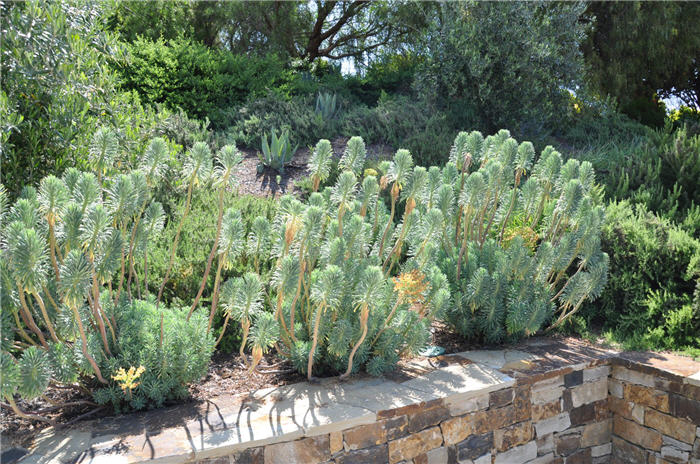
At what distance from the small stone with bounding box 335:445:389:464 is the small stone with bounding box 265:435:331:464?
100 mm

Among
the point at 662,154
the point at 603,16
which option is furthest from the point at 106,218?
the point at 603,16

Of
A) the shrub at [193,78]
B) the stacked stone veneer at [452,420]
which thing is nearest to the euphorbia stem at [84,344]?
the stacked stone veneer at [452,420]

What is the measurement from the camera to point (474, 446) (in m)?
3.24

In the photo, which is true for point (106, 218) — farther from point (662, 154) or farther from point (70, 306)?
point (662, 154)

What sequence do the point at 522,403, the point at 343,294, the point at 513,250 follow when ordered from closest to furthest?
the point at 343,294
the point at 522,403
the point at 513,250

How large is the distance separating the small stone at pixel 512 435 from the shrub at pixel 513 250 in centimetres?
55

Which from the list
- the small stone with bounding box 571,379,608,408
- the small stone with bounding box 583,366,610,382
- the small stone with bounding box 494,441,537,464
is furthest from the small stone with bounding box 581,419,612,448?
the small stone with bounding box 494,441,537,464

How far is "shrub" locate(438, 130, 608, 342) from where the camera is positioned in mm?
3492

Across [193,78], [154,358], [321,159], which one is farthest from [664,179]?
[193,78]

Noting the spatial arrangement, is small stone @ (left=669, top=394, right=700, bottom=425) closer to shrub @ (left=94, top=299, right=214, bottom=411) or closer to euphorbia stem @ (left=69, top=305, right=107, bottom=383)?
shrub @ (left=94, top=299, right=214, bottom=411)

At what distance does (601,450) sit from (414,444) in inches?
62.8

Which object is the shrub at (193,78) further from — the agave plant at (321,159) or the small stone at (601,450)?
the small stone at (601,450)

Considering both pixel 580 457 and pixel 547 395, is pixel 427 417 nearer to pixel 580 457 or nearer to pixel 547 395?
pixel 547 395

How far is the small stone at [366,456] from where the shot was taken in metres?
2.77
